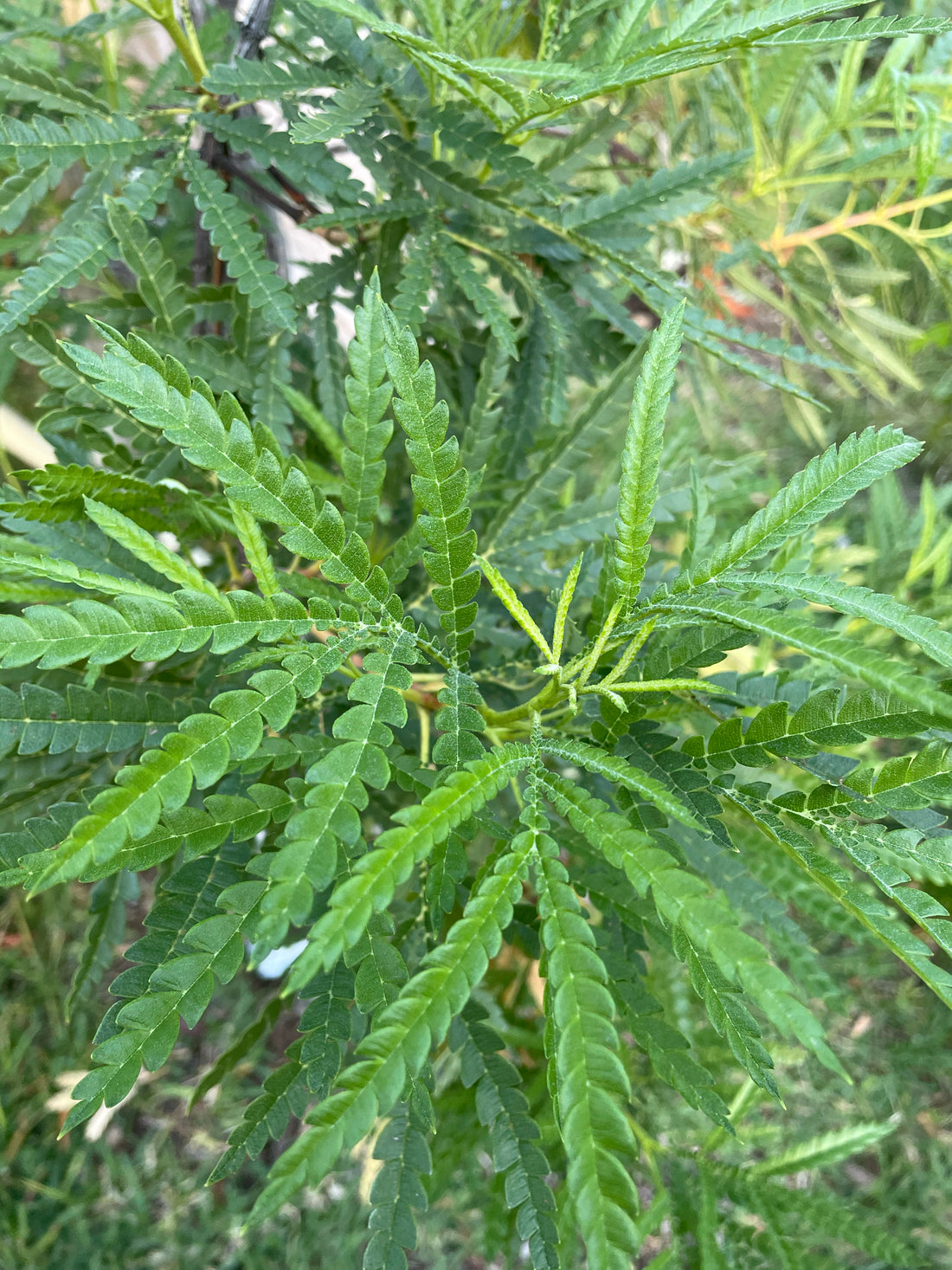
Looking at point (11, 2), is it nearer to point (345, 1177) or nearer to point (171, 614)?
point (171, 614)

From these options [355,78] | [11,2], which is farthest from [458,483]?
[11,2]

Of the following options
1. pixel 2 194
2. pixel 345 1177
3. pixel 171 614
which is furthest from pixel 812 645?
pixel 345 1177

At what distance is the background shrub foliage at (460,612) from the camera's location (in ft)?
1.06

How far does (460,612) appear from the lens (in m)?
0.41

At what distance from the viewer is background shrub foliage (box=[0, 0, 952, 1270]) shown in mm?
323

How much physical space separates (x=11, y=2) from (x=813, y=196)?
Answer: 969 millimetres

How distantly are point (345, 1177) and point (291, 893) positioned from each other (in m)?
1.39

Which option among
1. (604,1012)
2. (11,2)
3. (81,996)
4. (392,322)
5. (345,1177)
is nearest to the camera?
(604,1012)

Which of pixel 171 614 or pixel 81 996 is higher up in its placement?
pixel 171 614

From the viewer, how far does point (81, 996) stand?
0.54 meters

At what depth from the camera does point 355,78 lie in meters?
0.55

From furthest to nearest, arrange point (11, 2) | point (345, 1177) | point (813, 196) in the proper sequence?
point (345, 1177) → point (813, 196) → point (11, 2)

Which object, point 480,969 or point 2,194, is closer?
point 480,969

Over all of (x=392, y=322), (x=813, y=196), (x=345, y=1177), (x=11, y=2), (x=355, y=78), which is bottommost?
(x=345, y=1177)
